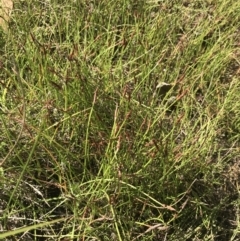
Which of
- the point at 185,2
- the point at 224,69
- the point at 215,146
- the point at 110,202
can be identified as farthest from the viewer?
the point at 185,2

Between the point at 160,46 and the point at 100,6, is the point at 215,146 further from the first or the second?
the point at 100,6

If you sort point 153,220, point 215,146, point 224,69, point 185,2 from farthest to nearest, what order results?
point 185,2, point 224,69, point 215,146, point 153,220

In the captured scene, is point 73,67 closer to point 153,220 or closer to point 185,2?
point 153,220

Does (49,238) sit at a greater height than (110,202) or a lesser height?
lesser

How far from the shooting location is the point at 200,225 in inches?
52.0

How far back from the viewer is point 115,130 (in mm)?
1188

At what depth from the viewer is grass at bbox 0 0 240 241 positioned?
1.24m

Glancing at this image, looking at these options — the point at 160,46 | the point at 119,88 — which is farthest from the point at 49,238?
the point at 160,46

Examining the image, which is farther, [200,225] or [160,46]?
[160,46]

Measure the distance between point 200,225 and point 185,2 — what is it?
0.95 meters

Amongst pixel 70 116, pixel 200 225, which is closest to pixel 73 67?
pixel 70 116

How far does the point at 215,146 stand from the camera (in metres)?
1.41

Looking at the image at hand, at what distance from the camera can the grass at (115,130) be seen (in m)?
1.24

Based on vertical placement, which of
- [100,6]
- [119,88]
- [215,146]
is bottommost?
[215,146]
